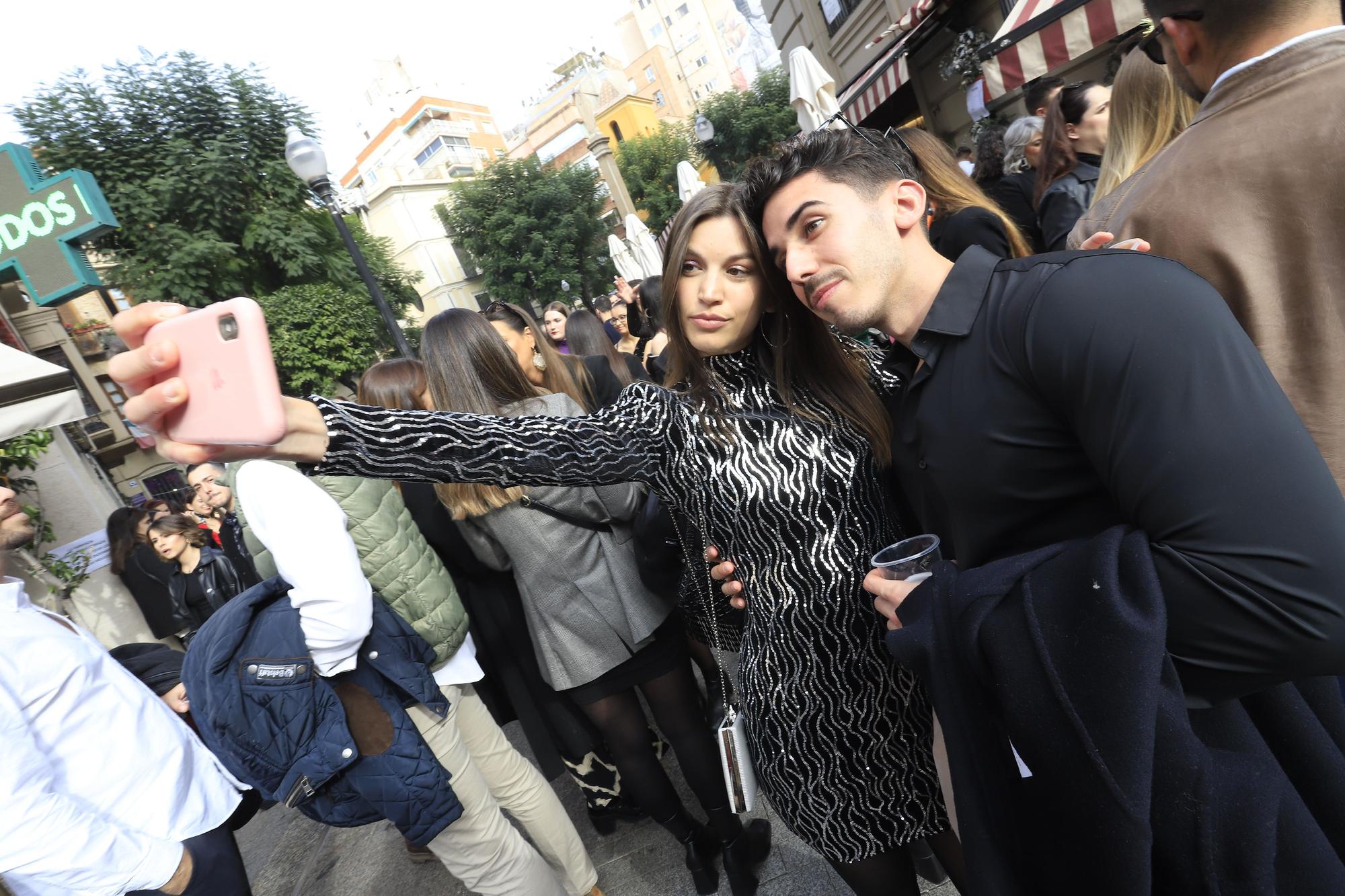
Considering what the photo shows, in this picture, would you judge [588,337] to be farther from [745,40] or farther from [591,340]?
[745,40]

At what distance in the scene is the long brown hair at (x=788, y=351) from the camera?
5.39 ft

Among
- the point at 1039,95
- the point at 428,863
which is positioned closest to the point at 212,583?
the point at 428,863

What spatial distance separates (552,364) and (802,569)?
1.85 metres

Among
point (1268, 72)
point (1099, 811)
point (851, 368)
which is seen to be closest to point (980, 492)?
point (1099, 811)

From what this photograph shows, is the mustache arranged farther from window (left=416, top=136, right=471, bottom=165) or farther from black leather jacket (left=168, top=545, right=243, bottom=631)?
window (left=416, top=136, right=471, bottom=165)

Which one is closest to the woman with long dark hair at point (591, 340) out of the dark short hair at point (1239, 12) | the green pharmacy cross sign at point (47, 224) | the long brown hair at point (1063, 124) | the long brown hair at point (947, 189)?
the long brown hair at point (947, 189)

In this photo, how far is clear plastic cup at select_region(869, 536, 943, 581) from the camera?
1.15m

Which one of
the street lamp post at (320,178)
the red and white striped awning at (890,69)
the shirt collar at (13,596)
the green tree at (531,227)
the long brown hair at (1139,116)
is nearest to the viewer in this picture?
the shirt collar at (13,596)

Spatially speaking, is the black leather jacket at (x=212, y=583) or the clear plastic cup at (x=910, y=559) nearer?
the clear plastic cup at (x=910, y=559)

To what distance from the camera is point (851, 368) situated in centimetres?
169

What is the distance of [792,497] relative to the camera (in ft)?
5.20

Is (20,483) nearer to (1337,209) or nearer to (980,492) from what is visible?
(980,492)

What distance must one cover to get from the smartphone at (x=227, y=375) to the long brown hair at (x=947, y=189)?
246 centimetres

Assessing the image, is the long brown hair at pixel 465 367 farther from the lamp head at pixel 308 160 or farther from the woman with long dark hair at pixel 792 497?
the lamp head at pixel 308 160
